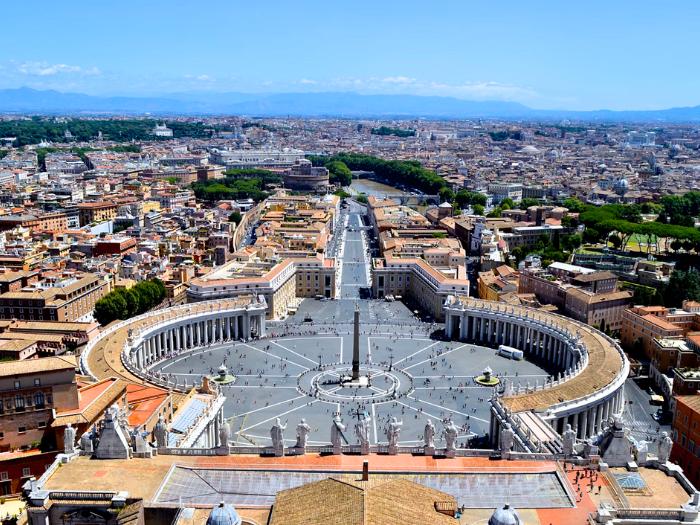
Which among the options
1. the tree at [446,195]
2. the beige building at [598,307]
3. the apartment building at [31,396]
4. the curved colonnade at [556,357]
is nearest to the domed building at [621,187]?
the tree at [446,195]

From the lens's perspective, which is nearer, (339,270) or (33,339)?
(33,339)

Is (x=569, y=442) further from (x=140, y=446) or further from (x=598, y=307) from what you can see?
(x=598, y=307)

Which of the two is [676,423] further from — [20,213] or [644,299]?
[20,213]

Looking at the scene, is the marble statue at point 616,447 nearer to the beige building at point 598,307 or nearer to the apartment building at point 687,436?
the apartment building at point 687,436

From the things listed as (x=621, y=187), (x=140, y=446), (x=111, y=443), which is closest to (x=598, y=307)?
(x=140, y=446)

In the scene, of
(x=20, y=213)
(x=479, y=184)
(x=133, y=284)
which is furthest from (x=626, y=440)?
(x=479, y=184)

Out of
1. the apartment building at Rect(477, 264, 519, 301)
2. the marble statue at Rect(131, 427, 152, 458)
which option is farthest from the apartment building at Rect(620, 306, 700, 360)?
the marble statue at Rect(131, 427, 152, 458)
